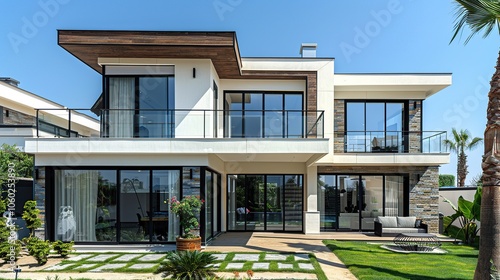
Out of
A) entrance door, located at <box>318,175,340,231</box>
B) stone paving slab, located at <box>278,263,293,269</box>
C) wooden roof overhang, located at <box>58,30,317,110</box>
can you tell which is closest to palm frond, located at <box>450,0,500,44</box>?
wooden roof overhang, located at <box>58,30,317,110</box>

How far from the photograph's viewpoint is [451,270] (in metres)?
9.27

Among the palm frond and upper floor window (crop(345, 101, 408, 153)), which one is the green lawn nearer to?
the palm frond

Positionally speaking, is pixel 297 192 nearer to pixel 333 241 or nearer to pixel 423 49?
pixel 333 241

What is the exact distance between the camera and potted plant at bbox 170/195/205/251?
11.4 meters

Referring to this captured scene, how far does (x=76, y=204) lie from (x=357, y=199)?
12.4 meters

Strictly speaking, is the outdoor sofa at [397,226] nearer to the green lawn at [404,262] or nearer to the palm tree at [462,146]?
the green lawn at [404,262]

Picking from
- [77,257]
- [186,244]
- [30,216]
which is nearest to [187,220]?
[186,244]

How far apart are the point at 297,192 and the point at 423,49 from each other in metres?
8.44

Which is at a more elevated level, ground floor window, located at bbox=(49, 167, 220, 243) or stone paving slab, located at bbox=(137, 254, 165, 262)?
ground floor window, located at bbox=(49, 167, 220, 243)

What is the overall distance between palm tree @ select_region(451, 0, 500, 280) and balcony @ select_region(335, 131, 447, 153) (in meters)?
9.03

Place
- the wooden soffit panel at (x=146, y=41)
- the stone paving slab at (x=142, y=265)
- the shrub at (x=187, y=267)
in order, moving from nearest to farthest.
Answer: the shrub at (x=187, y=267), the stone paving slab at (x=142, y=265), the wooden soffit panel at (x=146, y=41)

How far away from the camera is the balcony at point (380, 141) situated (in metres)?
16.9

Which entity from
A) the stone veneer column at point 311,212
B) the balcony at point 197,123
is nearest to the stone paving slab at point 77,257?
the balcony at point 197,123
